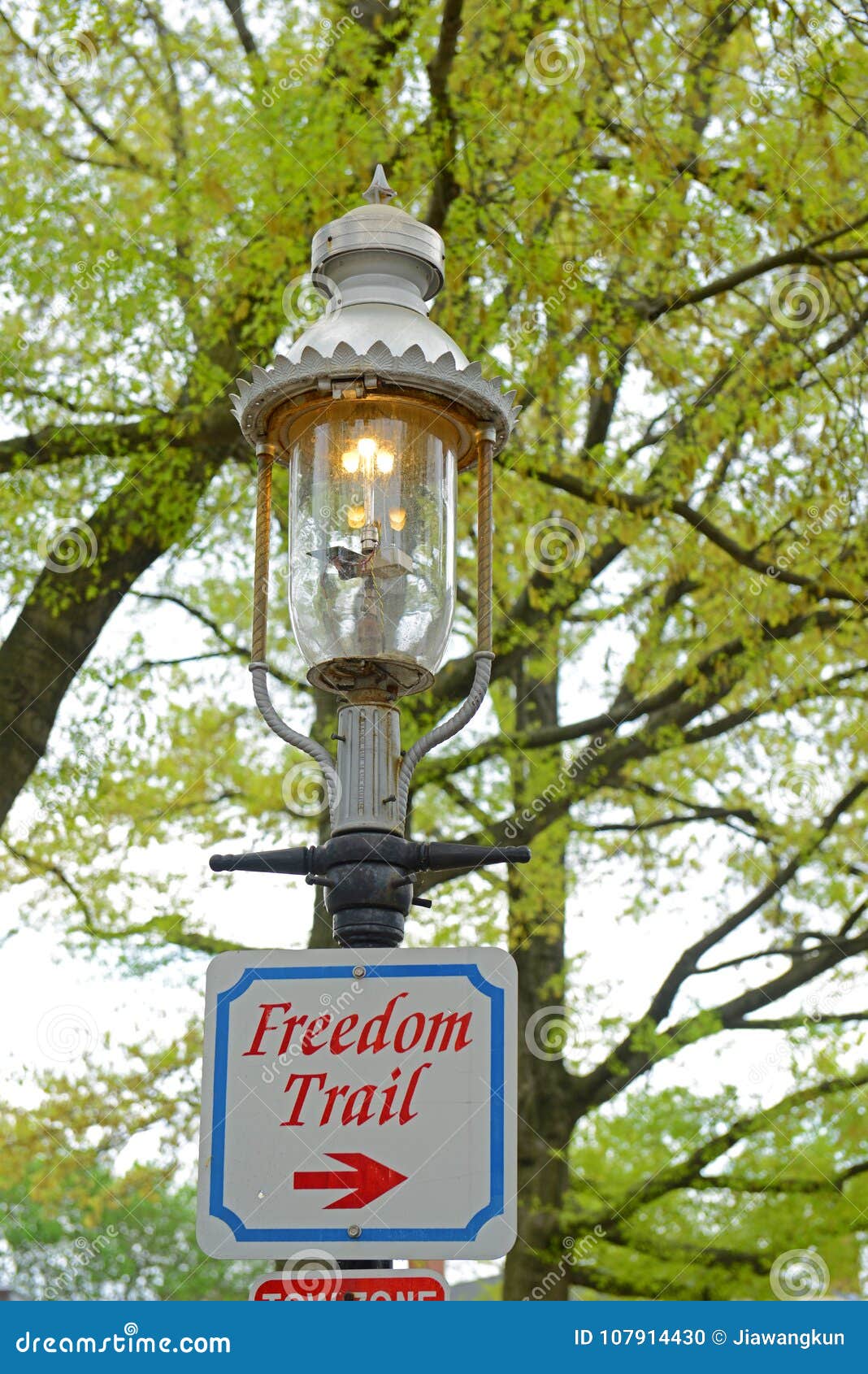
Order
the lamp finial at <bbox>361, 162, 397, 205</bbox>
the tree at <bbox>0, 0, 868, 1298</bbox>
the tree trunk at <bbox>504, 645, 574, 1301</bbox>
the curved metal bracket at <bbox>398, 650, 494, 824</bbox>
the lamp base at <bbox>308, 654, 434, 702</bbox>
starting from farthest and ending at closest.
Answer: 1. the tree trunk at <bbox>504, 645, 574, 1301</bbox>
2. the tree at <bbox>0, 0, 868, 1298</bbox>
3. the lamp finial at <bbox>361, 162, 397, 205</bbox>
4. the lamp base at <bbox>308, 654, 434, 702</bbox>
5. the curved metal bracket at <bbox>398, 650, 494, 824</bbox>

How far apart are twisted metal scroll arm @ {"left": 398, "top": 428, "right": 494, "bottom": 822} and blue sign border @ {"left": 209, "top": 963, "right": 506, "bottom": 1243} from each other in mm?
511

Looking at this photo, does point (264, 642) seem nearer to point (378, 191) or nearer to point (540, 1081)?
point (378, 191)

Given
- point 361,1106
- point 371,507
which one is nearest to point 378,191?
point 371,507

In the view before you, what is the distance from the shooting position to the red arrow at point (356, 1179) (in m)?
2.96

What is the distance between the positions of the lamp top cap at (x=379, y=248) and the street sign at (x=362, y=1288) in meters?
2.39

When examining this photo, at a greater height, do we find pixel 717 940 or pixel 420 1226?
pixel 717 940

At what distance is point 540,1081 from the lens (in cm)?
1421

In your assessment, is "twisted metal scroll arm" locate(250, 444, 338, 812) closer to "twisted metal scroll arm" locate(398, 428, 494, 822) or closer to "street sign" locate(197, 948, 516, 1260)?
"twisted metal scroll arm" locate(398, 428, 494, 822)

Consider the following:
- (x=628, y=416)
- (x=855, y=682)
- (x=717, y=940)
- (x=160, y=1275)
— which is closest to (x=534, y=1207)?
(x=717, y=940)

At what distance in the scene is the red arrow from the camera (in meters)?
2.96

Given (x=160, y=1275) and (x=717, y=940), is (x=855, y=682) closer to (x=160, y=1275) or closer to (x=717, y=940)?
(x=717, y=940)

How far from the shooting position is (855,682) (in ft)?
42.8

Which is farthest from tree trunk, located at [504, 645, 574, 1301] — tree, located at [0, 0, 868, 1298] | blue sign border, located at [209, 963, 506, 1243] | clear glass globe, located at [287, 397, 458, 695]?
blue sign border, located at [209, 963, 506, 1243]

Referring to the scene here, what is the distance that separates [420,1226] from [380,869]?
0.79m
